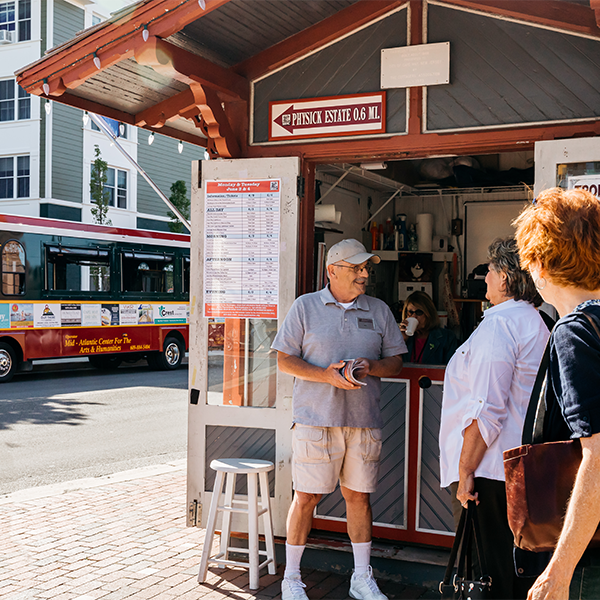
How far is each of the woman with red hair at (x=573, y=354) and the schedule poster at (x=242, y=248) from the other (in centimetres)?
280

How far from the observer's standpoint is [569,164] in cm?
407

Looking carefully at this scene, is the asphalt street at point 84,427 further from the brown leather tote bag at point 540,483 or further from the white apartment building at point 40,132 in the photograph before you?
the white apartment building at point 40,132

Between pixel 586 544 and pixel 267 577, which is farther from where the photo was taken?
pixel 267 577

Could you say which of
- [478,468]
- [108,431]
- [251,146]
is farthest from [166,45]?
[108,431]

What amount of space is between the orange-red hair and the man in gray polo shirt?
2152mm

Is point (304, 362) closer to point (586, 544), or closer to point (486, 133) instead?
point (486, 133)

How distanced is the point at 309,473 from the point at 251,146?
91.2 inches

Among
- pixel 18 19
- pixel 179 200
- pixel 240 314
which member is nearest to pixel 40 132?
pixel 18 19

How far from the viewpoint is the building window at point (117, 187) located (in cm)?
2488

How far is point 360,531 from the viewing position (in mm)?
4113

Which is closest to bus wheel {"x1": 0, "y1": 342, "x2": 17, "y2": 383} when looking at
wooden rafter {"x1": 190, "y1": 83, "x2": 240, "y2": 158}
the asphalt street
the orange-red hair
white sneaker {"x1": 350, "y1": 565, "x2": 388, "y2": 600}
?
the asphalt street

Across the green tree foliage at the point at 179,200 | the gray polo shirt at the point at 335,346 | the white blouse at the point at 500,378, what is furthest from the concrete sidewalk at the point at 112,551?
the green tree foliage at the point at 179,200

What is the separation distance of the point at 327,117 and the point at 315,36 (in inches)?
22.0

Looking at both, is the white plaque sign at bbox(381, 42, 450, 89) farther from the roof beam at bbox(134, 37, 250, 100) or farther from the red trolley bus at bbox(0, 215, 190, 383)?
the red trolley bus at bbox(0, 215, 190, 383)
